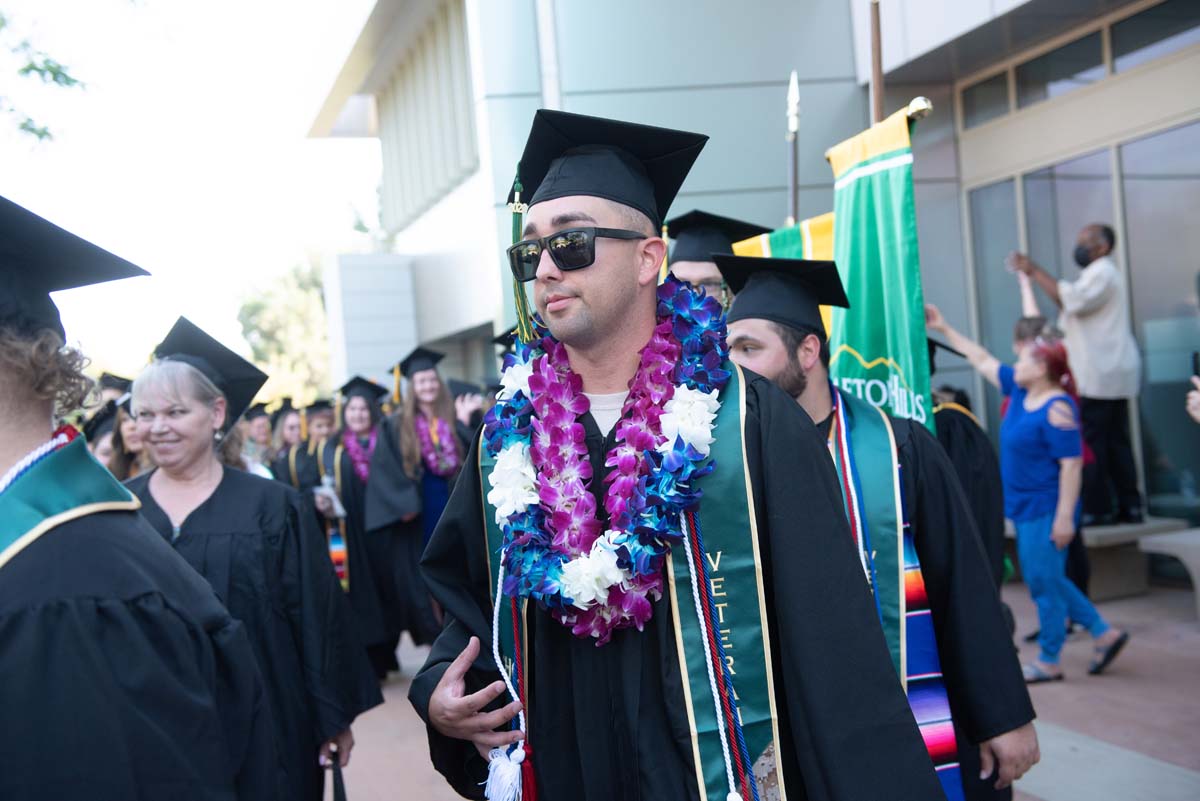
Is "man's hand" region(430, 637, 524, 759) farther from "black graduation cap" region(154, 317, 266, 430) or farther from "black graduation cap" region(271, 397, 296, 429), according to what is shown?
"black graduation cap" region(271, 397, 296, 429)

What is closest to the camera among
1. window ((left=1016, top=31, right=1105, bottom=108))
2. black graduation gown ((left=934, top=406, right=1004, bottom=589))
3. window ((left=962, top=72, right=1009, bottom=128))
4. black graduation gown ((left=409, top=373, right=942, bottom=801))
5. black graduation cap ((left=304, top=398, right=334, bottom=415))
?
black graduation gown ((left=409, top=373, right=942, bottom=801))

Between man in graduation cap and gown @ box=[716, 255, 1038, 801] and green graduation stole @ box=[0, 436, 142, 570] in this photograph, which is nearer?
green graduation stole @ box=[0, 436, 142, 570]

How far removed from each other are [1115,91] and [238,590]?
737 cm

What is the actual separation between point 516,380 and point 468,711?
77cm

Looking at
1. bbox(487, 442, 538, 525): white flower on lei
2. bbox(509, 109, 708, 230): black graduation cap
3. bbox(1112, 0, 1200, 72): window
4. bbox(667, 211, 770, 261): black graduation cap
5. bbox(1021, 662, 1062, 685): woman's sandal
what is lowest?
bbox(1021, 662, 1062, 685): woman's sandal

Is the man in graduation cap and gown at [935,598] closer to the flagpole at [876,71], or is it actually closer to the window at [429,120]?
the flagpole at [876,71]

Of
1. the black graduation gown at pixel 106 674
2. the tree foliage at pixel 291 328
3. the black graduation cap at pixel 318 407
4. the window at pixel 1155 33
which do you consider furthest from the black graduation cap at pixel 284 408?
the tree foliage at pixel 291 328

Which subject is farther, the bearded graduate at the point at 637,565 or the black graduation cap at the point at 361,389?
the black graduation cap at the point at 361,389

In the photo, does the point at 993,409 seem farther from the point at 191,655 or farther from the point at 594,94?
the point at 191,655

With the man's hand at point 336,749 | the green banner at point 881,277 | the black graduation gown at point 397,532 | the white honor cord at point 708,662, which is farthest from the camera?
the black graduation gown at point 397,532

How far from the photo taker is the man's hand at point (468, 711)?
2.17 metres

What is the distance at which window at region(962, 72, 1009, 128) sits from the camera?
29.3 ft

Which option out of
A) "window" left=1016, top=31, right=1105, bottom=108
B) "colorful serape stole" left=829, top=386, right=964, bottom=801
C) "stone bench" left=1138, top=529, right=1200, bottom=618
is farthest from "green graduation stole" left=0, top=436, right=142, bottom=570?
"window" left=1016, top=31, right=1105, bottom=108

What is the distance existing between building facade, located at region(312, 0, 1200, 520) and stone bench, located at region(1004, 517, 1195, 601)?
375mm
